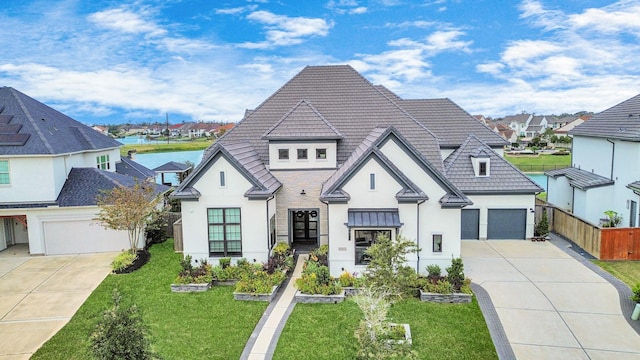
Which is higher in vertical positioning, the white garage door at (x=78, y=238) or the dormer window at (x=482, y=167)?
the dormer window at (x=482, y=167)

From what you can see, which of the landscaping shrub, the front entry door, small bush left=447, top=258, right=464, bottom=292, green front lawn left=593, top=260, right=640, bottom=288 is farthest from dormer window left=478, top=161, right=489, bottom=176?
the landscaping shrub

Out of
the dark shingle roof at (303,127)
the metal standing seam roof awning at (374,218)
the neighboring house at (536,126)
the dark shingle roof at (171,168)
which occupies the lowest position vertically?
the metal standing seam roof awning at (374,218)

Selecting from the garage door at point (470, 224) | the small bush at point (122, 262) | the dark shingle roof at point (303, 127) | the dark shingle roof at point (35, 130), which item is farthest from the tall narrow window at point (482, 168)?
the dark shingle roof at point (35, 130)

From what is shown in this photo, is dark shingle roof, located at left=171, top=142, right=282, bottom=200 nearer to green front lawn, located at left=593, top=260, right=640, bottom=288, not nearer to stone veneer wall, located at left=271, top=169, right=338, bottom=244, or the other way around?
stone veneer wall, located at left=271, top=169, right=338, bottom=244

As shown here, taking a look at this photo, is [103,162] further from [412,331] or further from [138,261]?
[412,331]

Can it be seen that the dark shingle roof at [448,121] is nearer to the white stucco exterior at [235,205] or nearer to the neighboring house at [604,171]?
the neighboring house at [604,171]

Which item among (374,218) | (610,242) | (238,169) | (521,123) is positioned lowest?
(610,242)

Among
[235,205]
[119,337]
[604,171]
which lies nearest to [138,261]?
[235,205]
